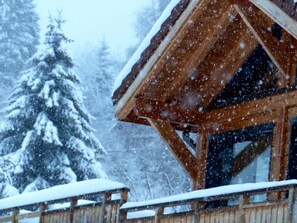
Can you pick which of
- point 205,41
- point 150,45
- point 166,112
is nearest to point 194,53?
point 205,41

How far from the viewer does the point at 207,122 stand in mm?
13211

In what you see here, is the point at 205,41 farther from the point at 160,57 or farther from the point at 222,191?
the point at 222,191

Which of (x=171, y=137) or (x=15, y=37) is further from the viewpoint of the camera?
(x=15, y=37)

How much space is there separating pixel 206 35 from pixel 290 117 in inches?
86.8

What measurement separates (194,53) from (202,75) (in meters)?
0.88

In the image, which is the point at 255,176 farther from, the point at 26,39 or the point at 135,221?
the point at 26,39

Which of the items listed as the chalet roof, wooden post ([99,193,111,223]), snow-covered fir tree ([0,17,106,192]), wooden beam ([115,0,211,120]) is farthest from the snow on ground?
snow-covered fir tree ([0,17,106,192])

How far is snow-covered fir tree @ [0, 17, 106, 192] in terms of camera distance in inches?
1037

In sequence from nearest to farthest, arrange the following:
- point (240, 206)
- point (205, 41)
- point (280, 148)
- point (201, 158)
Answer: point (240, 206) < point (280, 148) < point (205, 41) < point (201, 158)

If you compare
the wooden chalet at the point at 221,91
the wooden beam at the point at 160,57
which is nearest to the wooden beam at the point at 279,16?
the wooden chalet at the point at 221,91

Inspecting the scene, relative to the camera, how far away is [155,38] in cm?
1156

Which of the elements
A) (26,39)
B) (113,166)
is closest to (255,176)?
(113,166)

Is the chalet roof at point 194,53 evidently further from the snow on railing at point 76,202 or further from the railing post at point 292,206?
the railing post at point 292,206

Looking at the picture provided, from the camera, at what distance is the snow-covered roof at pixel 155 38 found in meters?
11.2
